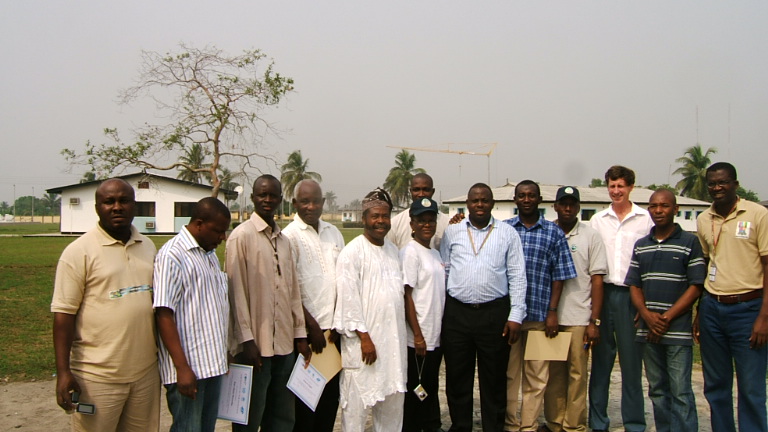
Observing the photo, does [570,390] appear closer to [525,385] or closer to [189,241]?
[525,385]

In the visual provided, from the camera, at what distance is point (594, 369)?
5.01 metres

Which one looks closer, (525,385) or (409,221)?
(525,385)

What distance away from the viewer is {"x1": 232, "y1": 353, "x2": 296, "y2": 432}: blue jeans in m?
3.84

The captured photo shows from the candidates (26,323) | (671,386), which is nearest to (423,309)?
(671,386)

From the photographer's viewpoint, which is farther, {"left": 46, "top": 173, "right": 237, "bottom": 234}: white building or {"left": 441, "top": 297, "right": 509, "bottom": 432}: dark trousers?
{"left": 46, "top": 173, "right": 237, "bottom": 234}: white building

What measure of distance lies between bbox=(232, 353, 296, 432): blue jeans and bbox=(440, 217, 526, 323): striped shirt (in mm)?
1465

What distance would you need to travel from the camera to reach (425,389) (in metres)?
4.66

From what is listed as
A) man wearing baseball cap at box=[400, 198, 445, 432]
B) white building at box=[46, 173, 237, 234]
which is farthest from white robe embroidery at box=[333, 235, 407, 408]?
white building at box=[46, 173, 237, 234]

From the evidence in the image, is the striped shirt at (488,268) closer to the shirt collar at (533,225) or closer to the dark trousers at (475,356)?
the dark trousers at (475,356)

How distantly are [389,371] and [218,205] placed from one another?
178 cm

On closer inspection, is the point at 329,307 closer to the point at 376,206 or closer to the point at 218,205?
the point at 376,206

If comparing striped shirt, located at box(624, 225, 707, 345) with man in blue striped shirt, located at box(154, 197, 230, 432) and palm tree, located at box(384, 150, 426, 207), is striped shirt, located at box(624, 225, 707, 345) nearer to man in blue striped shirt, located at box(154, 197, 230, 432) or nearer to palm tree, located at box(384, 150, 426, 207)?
man in blue striped shirt, located at box(154, 197, 230, 432)

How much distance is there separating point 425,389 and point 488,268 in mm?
1164

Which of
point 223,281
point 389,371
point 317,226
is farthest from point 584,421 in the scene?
point 223,281
